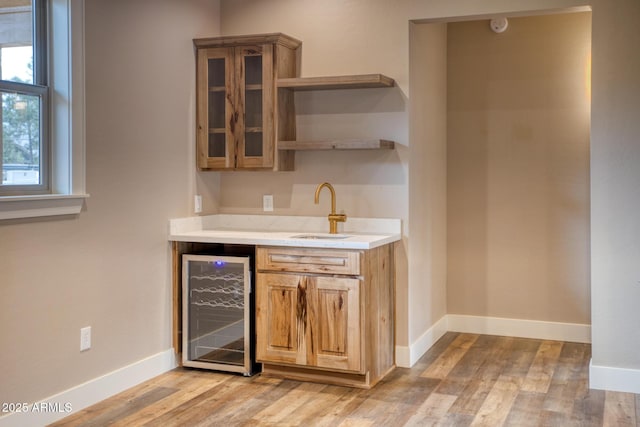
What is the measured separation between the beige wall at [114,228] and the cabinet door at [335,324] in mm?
921

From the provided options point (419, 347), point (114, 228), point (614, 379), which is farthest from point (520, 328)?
point (114, 228)

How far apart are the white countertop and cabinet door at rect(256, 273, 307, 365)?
0.22 m

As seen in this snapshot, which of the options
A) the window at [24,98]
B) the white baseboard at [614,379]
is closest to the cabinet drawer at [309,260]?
the window at [24,98]

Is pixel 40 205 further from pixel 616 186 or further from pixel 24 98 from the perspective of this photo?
pixel 616 186

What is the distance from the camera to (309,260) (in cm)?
396

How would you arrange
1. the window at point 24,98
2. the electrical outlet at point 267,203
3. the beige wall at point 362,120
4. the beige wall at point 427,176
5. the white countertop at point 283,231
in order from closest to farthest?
the window at point 24,98 → the white countertop at point 283,231 → the beige wall at point 362,120 → the beige wall at point 427,176 → the electrical outlet at point 267,203

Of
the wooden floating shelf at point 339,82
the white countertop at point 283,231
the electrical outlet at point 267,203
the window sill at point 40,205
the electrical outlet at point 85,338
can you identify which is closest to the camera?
the window sill at point 40,205

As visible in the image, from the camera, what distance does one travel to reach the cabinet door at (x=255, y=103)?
4.34 m

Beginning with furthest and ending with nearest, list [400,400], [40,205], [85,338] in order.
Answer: [400,400] → [85,338] → [40,205]

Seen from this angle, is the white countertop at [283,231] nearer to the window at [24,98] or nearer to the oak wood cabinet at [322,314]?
the oak wood cabinet at [322,314]

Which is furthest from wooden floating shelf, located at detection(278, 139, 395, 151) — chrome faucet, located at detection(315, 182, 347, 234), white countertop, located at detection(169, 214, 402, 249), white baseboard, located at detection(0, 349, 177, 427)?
white baseboard, located at detection(0, 349, 177, 427)

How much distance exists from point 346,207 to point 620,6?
1.92 metres

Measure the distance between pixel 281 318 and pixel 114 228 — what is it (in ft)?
3.42

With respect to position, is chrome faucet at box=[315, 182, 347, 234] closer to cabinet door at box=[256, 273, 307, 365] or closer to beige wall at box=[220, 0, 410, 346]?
beige wall at box=[220, 0, 410, 346]
